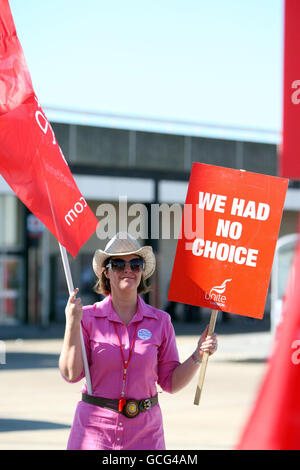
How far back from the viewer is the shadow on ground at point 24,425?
31.2 ft

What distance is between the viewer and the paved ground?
894 centimetres

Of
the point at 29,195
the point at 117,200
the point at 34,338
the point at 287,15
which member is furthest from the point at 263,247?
the point at 117,200

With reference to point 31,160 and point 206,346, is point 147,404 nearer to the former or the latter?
point 206,346

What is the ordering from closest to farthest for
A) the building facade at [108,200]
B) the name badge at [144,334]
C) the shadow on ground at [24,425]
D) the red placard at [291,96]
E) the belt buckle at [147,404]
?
the red placard at [291,96] → the belt buckle at [147,404] → the name badge at [144,334] → the shadow on ground at [24,425] → the building facade at [108,200]

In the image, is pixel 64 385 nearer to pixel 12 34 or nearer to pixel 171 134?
pixel 12 34

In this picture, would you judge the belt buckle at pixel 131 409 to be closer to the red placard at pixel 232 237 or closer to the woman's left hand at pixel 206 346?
the woman's left hand at pixel 206 346

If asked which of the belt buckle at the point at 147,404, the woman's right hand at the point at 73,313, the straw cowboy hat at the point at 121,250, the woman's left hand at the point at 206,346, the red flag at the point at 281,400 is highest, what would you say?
the red flag at the point at 281,400

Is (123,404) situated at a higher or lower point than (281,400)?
lower

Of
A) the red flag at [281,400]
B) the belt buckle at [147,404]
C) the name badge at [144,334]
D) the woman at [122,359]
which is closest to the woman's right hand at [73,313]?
the woman at [122,359]

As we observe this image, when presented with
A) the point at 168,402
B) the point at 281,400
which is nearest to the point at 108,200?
the point at 168,402

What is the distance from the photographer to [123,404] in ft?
12.5

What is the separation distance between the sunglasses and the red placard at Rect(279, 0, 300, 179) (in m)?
1.48

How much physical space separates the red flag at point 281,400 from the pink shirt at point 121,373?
199 centimetres

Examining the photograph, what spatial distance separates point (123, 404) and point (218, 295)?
2.02 ft
